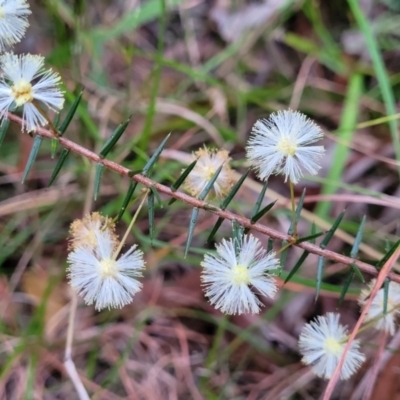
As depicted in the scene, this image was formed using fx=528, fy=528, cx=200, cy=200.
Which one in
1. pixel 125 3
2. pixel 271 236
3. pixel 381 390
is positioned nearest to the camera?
pixel 271 236

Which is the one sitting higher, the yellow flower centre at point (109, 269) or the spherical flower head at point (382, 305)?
the spherical flower head at point (382, 305)

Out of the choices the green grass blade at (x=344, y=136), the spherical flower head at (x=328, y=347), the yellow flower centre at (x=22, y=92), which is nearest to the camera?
the yellow flower centre at (x=22, y=92)

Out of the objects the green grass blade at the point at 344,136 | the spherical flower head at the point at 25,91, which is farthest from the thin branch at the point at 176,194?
the green grass blade at the point at 344,136

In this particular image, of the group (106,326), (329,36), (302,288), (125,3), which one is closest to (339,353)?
(302,288)

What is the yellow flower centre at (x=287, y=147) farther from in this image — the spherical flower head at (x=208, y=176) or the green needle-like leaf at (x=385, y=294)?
the green needle-like leaf at (x=385, y=294)

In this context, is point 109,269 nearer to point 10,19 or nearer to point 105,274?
point 105,274

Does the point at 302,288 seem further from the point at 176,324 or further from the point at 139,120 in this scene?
the point at 139,120
